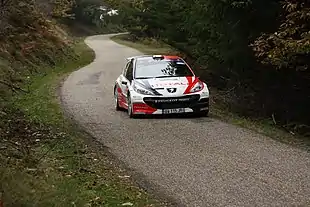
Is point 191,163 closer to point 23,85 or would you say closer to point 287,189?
point 287,189

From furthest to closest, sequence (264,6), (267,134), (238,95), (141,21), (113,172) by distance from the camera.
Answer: (141,21) → (238,95) → (264,6) → (267,134) → (113,172)

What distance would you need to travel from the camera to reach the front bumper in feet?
49.5

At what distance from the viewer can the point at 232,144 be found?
11430 mm

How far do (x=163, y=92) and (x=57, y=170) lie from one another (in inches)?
244

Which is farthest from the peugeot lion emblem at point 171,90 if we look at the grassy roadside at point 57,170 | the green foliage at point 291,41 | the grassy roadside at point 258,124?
the grassy roadside at point 57,170

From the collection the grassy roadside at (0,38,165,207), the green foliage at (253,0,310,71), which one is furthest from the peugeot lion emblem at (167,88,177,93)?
the grassy roadside at (0,38,165,207)

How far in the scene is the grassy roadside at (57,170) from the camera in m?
7.11

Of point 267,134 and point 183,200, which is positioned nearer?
point 183,200

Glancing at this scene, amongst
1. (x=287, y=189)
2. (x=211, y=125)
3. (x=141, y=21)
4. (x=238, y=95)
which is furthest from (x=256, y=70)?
(x=141, y=21)

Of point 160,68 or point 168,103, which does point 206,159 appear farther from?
point 160,68

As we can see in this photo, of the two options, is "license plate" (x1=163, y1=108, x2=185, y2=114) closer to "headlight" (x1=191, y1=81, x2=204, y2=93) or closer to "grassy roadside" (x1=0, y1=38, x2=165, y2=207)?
"headlight" (x1=191, y1=81, x2=204, y2=93)

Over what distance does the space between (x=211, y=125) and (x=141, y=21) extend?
121 ft

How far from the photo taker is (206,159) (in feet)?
33.2

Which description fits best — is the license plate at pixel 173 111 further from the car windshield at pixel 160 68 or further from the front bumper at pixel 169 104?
the car windshield at pixel 160 68
